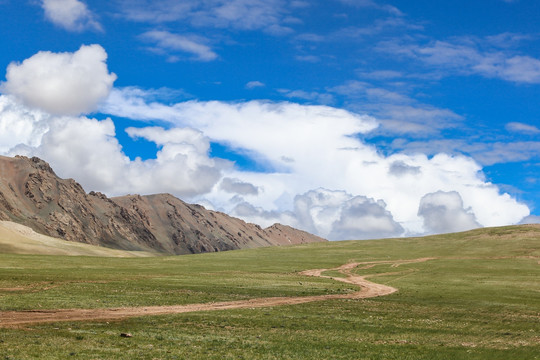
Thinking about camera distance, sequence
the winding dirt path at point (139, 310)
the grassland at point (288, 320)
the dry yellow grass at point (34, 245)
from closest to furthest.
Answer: the grassland at point (288, 320) → the winding dirt path at point (139, 310) → the dry yellow grass at point (34, 245)

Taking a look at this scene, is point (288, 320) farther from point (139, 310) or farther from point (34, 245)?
point (34, 245)

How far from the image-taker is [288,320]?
1697 inches

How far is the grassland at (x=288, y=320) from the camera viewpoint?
30484 millimetres

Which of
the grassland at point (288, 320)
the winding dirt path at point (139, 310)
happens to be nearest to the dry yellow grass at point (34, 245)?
the grassland at point (288, 320)

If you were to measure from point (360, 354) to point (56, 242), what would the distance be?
7144 inches

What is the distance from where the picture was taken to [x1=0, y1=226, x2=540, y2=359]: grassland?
100 ft

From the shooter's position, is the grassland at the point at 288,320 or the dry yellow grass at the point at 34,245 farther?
the dry yellow grass at the point at 34,245

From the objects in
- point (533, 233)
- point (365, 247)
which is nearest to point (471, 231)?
point (533, 233)

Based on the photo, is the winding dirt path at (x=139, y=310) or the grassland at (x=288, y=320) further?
the winding dirt path at (x=139, y=310)

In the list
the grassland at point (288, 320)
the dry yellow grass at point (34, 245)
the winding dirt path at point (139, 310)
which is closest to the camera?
the grassland at point (288, 320)

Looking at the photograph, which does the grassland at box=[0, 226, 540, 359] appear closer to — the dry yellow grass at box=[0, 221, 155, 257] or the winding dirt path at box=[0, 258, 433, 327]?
the winding dirt path at box=[0, 258, 433, 327]

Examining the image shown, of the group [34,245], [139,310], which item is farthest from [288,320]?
[34,245]

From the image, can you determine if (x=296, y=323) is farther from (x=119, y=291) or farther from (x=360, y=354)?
(x=119, y=291)

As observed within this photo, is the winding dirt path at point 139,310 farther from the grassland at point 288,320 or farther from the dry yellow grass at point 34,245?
the dry yellow grass at point 34,245
